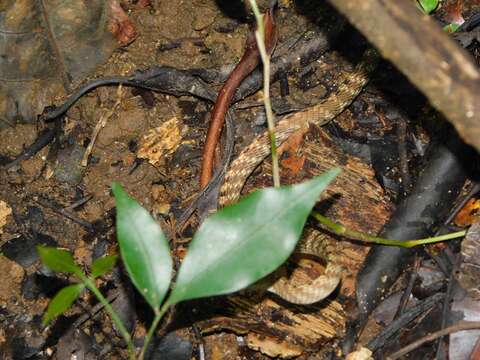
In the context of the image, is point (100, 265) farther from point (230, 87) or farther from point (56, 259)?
point (230, 87)

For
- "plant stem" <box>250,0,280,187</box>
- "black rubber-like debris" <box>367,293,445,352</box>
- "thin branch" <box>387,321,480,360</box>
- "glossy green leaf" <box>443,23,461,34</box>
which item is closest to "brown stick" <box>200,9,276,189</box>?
"glossy green leaf" <box>443,23,461,34</box>

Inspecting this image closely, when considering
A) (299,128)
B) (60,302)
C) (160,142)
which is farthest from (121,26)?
(60,302)

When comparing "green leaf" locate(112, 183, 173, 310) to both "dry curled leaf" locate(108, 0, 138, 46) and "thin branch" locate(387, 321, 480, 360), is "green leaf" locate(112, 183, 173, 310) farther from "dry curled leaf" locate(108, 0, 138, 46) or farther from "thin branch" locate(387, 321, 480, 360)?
"dry curled leaf" locate(108, 0, 138, 46)

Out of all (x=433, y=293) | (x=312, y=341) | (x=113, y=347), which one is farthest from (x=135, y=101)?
(x=433, y=293)

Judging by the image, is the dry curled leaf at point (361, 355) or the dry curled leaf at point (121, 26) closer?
the dry curled leaf at point (361, 355)

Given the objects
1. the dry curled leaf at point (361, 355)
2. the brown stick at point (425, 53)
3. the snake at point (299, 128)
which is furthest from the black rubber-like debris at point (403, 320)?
the brown stick at point (425, 53)

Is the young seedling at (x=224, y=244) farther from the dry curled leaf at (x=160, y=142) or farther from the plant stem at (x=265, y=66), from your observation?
the dry curled leaf at (x=160, y=142)

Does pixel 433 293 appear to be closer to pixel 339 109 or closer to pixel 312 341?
pixel 312 341
